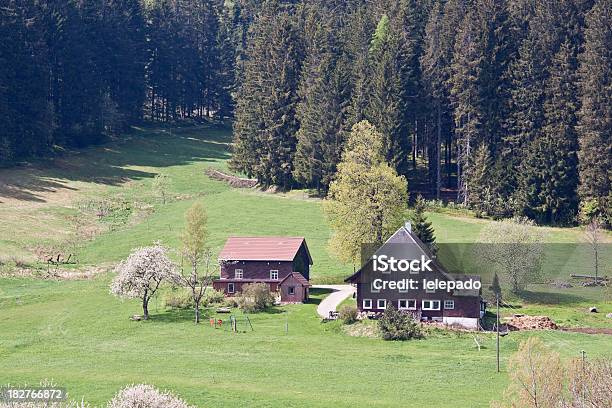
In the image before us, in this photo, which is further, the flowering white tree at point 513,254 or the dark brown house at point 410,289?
the flowering white tree at point 513,254

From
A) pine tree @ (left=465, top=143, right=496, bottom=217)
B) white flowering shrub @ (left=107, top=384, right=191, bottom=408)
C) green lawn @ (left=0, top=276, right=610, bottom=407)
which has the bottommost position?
green lawn @ (left=0, top=276, right=610, bottom=407)

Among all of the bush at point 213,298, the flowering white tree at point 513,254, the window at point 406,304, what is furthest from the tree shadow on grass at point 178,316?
the flowering white tree at point 513,254

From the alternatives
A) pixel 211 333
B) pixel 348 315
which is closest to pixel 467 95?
pixel 348 315

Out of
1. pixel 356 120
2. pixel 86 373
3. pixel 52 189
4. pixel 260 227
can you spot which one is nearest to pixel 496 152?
pixel 356 120

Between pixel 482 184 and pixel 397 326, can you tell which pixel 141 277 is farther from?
pixel 482 184

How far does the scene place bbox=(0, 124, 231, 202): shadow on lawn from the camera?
354ft

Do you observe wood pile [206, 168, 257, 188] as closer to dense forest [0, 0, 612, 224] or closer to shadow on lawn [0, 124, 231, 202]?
dense forest [0, 0, 612, 224]

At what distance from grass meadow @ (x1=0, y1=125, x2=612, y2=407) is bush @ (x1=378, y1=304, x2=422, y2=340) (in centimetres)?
119

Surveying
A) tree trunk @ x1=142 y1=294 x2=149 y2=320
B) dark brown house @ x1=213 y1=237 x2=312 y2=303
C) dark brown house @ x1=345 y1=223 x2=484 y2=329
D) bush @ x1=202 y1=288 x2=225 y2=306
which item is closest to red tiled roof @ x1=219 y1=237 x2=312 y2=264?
dark brown house @ x1=213 y1=237 x2=312 y2=303

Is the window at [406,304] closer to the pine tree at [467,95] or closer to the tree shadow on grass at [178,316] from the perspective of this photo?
the tree shadow on grass at [178,316]

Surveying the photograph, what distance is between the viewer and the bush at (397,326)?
6238 centimetres

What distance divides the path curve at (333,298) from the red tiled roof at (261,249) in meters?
4.05

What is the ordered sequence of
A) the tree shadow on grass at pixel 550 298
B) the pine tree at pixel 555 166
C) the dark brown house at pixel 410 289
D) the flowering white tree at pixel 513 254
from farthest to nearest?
the pine tree at pixel 555 166, the flowering white tree at pixel 513 254, the tree shadow on grass at pixel 550 298, the dark brown house at pixel 410 289

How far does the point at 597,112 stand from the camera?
9312 cm
